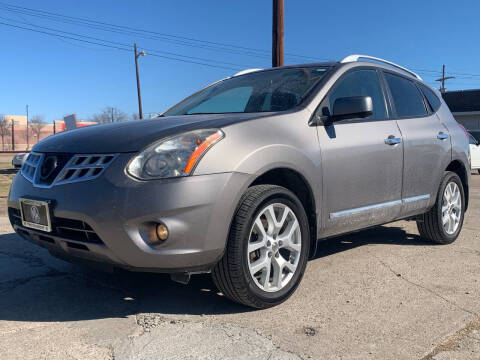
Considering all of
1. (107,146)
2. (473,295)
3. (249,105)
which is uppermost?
(249,105)

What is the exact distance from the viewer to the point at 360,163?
3652 mm

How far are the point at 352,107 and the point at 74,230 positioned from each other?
2085 millimetres

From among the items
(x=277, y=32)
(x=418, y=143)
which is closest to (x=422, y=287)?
(x=418, y=143)

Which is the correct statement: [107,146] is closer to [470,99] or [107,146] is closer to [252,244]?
[252,244]

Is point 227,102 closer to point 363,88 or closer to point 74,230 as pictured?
point 363,88

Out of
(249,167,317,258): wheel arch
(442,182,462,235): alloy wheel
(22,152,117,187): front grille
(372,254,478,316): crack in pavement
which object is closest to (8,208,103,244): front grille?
(22,152,117,187): front grille

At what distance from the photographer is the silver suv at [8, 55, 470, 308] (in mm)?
2596

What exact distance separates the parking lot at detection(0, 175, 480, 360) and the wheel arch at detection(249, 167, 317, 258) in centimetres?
47

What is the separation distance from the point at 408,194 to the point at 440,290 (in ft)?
3.56

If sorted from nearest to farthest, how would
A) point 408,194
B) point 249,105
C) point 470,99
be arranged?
1. point 249,105
2. point 408,194
3. point 470,99

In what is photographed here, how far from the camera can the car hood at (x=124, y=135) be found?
2.74 meters

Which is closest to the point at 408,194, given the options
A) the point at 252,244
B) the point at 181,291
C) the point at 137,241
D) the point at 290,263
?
the point at 290,263

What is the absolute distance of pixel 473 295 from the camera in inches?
129

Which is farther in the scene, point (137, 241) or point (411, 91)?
point (411, 91)
